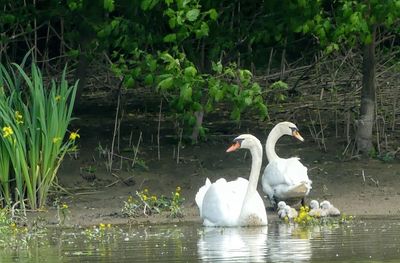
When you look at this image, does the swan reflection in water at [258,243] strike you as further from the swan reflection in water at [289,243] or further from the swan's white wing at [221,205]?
the swan's white wing at [221,205]

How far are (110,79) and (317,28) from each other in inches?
203

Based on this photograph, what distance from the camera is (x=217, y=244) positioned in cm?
1165

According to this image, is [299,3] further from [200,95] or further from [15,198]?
[15,198]

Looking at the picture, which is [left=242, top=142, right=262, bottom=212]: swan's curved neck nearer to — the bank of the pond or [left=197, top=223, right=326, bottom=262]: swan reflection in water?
[left=197, top=223, right=326, bottom=262]: swan reflection in water

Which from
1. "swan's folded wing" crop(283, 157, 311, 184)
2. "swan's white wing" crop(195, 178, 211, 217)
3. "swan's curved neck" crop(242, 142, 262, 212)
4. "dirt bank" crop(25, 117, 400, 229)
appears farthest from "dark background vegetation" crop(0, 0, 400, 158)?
"swan's white wing" crop(195, 178, 211, 217)

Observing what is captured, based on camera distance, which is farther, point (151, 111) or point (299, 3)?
point (151, 111)

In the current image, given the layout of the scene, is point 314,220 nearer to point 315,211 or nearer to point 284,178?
point 315,211

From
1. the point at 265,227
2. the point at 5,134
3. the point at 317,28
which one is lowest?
the point at 265,227

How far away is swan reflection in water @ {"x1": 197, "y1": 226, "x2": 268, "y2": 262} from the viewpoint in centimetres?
1055

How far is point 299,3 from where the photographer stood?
46.9 feet

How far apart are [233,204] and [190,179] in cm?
196

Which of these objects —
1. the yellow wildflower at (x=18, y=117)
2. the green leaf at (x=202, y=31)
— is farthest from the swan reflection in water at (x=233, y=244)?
the yellow wildflower at (x=18, y=117)

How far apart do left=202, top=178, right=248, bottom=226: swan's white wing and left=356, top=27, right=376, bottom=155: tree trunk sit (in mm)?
2677

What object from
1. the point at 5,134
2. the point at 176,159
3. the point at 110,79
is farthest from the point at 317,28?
the point at 110,79
